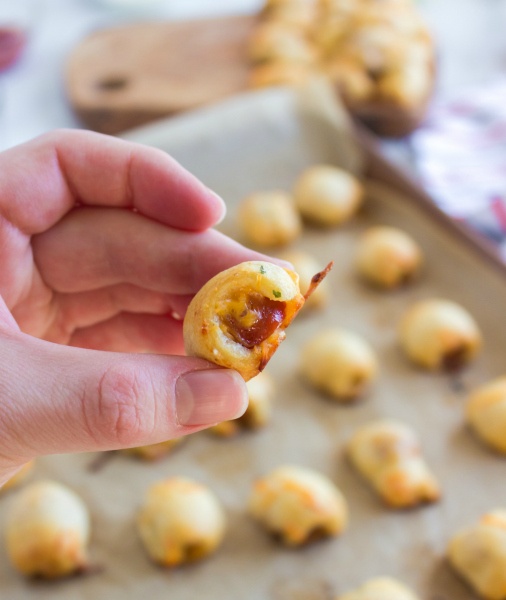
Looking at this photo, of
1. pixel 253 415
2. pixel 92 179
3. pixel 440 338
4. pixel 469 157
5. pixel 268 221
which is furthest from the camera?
pixel 469 157

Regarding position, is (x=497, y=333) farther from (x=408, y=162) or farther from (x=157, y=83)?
(x=157, y=83)

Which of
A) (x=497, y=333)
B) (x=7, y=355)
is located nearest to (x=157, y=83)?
(x=497, y=333)

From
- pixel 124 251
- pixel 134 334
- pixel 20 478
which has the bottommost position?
pixel 20 478

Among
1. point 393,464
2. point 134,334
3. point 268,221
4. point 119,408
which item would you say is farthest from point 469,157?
point 119,408

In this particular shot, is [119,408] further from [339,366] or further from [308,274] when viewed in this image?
[308,274]

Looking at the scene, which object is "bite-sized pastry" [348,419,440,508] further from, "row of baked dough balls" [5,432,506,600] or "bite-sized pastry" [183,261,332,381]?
"bite-sized pastry" [183,261,332,381]

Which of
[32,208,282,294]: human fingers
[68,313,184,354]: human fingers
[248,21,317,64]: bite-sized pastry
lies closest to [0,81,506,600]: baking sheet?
[248,21,317,64]: bite-sized pastry

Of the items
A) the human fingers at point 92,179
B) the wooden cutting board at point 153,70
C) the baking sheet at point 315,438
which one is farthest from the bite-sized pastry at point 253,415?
the wooden cutting board at point 153,70
